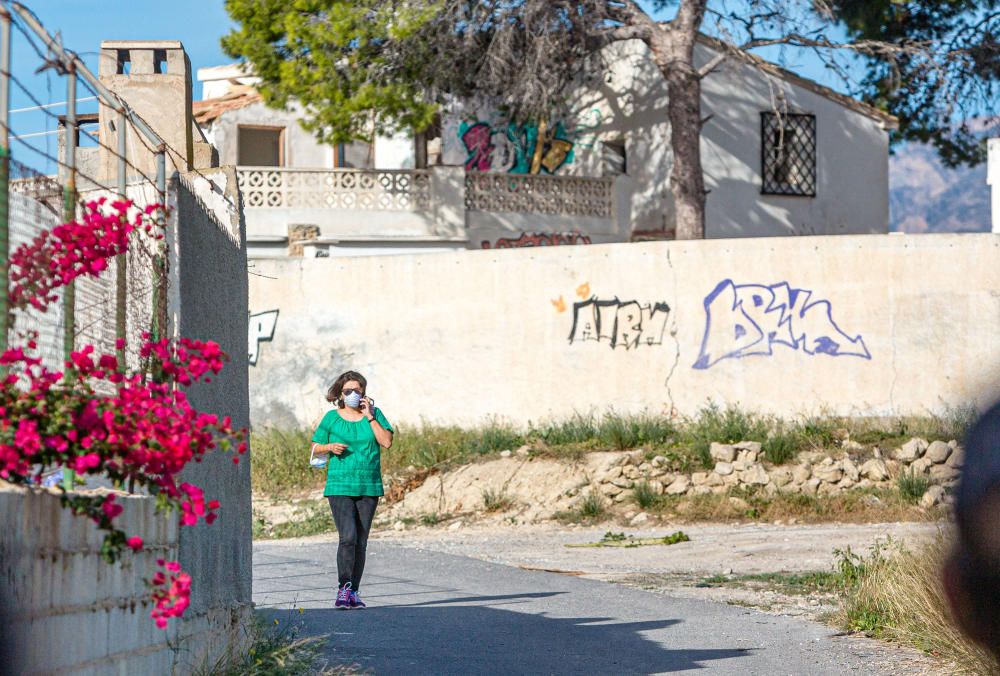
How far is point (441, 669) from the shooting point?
7.60 metres

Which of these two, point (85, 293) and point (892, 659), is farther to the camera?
point (892, 659)

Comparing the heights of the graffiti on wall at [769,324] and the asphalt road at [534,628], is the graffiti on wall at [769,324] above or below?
above

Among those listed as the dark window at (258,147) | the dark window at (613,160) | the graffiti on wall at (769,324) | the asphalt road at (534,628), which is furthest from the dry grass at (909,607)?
the dark window at (258,147)

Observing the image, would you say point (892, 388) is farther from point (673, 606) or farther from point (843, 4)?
point (843, 4)

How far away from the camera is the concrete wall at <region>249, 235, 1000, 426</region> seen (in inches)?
697

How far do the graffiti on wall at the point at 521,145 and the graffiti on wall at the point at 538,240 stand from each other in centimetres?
282

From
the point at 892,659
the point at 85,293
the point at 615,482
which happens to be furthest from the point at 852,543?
the point at 85,293

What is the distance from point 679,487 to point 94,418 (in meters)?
12.4

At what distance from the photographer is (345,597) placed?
9.88 meters

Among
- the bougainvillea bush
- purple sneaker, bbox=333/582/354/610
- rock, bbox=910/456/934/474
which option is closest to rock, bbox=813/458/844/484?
rock, bbox=910/456/934/474

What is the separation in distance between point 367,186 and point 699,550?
14371 millimetres

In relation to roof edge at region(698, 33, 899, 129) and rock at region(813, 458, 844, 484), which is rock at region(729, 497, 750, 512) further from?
roof edge at region(698, 33, 899, 129)

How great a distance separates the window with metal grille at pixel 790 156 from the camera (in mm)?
29750

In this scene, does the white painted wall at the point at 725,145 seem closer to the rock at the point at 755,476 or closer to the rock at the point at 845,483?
the rock at the point at 755,476
